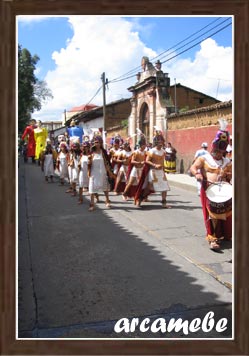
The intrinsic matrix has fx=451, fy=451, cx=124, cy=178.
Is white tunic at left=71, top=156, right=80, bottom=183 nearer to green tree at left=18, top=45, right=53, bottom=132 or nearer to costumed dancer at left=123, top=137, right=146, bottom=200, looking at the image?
costumed dancer at left=123, top=137, right=146, bottom=200

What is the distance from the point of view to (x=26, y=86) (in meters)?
3.38

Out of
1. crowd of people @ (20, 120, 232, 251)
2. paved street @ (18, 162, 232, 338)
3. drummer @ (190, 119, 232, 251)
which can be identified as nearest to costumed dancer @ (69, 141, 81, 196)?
crowd of people @ (20, 120, 232, 251)

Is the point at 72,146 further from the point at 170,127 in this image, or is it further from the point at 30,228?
the point at 170,127

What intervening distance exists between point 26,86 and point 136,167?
7.17 m

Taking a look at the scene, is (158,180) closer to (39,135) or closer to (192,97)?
(192,97)

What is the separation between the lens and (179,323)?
3.35m

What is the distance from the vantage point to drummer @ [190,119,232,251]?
5.74 metres

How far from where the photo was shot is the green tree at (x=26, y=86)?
3.27 metres

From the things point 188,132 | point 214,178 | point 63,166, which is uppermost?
point 188,132

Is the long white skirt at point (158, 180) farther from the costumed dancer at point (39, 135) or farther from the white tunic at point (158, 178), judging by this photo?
the costumed dancer at point (39, 135)

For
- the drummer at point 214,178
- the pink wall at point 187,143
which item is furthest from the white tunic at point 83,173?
the drummer at point 214,178

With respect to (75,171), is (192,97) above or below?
above

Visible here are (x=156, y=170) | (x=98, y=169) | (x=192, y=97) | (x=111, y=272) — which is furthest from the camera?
(x=156, y=170)

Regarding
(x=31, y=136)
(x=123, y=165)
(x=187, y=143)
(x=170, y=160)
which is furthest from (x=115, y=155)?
(x=31, y=136)
